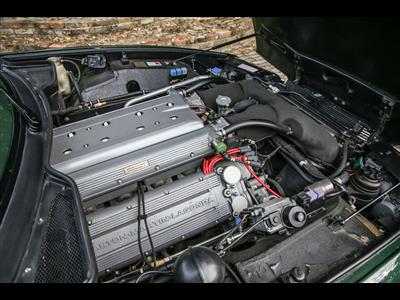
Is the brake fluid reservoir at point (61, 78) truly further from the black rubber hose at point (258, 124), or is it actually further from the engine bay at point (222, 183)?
the black rubber hose at point (258, 124)

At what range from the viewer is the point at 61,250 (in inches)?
51.9

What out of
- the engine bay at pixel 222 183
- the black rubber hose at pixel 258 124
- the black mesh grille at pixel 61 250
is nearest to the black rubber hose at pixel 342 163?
the engine bay at pixel 222 183

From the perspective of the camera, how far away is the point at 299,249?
5.95ft

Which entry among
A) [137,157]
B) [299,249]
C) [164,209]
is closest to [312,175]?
[299,249]

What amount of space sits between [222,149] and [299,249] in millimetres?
678

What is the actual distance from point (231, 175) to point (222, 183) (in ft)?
0.26

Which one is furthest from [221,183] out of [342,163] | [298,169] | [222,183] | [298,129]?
[342,163]

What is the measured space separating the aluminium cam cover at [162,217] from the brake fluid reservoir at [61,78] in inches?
44.1

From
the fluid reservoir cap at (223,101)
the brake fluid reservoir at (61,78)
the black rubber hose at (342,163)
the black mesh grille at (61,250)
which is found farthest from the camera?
the brake fluid reservoir at (61,78)

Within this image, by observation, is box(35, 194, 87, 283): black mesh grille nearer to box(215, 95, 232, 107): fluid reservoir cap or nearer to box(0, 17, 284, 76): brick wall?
box(215, 95, 232, 107): fluid reservoir cap

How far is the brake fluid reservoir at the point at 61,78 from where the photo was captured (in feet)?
8.15

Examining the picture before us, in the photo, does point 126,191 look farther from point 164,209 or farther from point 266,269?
point 266,269

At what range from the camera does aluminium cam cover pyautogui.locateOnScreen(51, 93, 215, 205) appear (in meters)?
1.80
